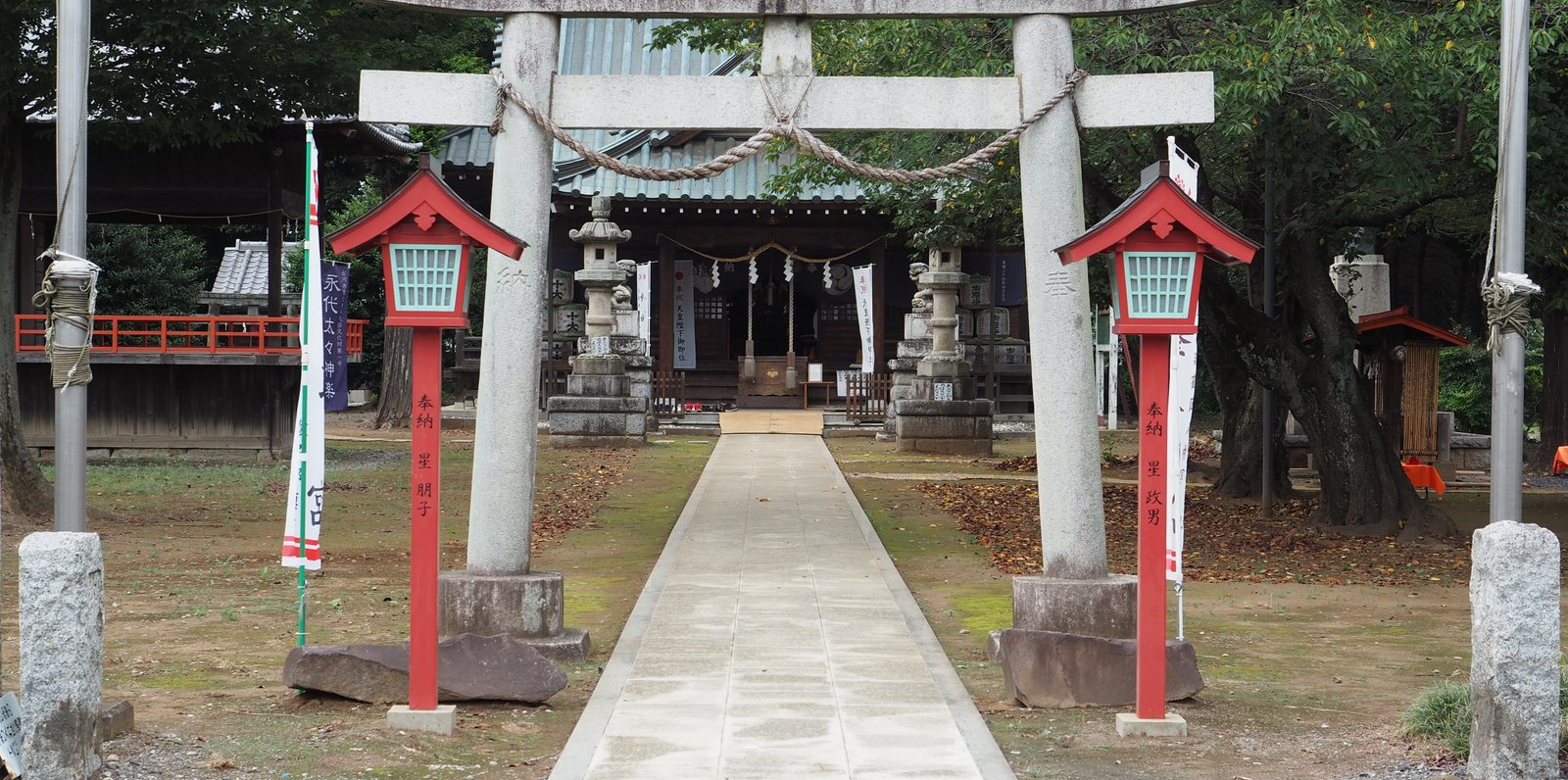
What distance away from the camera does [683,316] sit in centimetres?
3250

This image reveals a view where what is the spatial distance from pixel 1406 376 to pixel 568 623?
14.0 metres

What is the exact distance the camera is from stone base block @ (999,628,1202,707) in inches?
312

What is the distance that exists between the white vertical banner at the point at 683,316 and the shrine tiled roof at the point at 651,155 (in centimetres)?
209

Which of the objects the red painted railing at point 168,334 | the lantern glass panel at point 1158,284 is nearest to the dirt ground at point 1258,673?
the lantern glass panel at point 1158,284

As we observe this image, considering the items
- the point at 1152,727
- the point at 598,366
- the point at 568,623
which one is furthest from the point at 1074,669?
the point at 598,366

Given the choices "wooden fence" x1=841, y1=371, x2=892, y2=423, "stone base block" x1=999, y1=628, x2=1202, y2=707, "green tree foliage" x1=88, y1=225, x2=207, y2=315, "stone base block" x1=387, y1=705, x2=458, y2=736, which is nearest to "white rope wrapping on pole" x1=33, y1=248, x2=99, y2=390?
"stone base block" x1=387, y1=705, x2=458, y2=736

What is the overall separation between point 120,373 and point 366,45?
8.62 metres

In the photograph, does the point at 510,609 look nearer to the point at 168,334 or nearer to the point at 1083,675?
the point at 1083,675

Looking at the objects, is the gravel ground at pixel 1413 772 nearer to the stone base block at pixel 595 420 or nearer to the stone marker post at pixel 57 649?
the stone marker post at pixel 57 649

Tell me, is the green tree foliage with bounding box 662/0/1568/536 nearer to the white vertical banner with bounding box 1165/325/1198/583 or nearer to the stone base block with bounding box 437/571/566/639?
the white vertical banner with bounding box 1165/325/1198/583

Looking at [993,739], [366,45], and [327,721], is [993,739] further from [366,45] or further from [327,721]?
[366,45]

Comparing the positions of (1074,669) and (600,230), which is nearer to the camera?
(1074,669)

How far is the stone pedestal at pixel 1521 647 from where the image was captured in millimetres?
6055

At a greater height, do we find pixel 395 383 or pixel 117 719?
pixel 395 383
